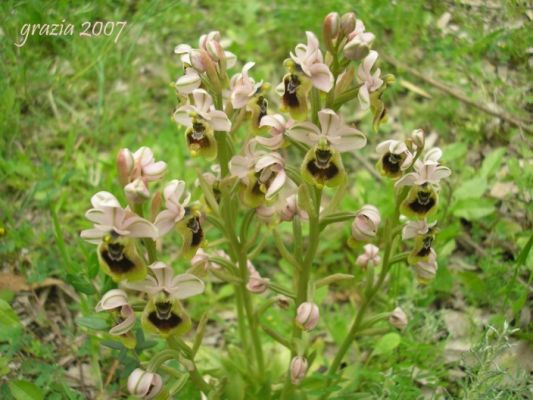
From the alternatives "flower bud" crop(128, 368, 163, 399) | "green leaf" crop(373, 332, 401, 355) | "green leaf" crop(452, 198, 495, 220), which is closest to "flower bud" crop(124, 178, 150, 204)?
"flower bud" crop(128, 368, 163, 399)

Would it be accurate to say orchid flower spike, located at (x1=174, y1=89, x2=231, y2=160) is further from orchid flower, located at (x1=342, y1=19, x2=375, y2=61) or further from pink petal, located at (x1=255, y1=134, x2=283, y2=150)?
orchid flower, located at (x1=342, y1=19, x2=375, y2=61)

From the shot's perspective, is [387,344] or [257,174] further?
[387,344]

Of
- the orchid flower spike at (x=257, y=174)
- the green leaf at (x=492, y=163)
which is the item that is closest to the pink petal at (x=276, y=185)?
the orchid flower spike at (x=257, y=174)

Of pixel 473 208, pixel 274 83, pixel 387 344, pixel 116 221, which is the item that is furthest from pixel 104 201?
pixel 274 83

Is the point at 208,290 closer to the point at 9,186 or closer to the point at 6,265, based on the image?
the point at 6,265

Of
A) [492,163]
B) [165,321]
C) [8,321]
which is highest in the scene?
[165,321]

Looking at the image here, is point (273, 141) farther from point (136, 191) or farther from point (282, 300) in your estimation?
point (282, 300)
